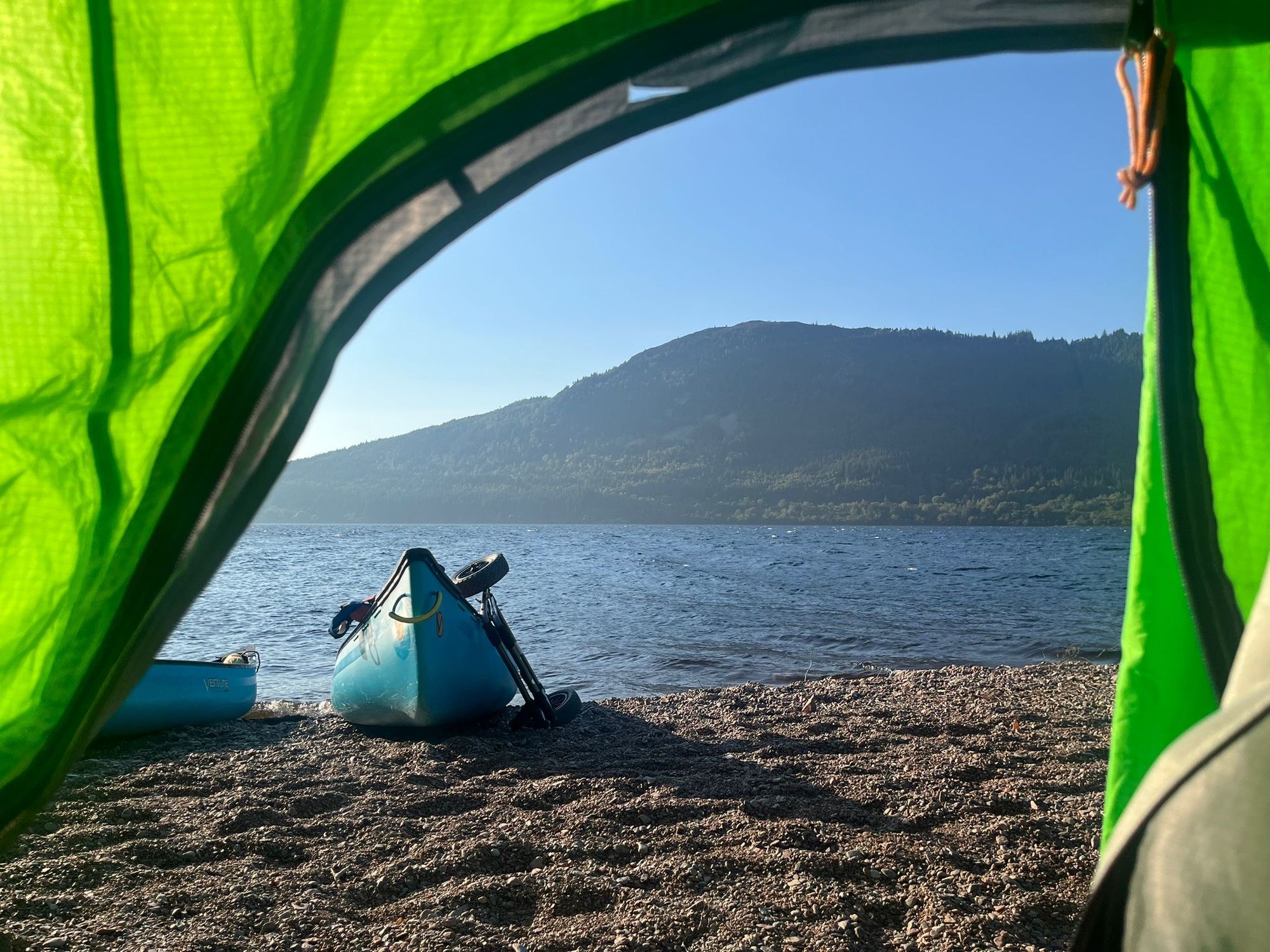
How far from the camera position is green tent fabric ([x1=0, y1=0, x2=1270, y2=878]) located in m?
1.50

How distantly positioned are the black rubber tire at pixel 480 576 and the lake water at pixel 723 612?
313 cm

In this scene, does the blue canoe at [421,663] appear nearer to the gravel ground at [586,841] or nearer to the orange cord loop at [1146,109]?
the gravel ground at [586,841]

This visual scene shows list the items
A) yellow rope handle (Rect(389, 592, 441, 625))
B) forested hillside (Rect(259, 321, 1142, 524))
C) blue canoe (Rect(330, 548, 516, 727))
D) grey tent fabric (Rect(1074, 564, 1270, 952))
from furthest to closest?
forested hillside (Rect(259, 321, 1142, 524)), yellow rope handle (Rect(389, 592, 441, 625)), blue canoe (Rect(330, 548, 516, 727)), grey tent fabric (Rect(1074, 564, 1270, 952))

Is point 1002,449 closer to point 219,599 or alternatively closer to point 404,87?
point 219,599

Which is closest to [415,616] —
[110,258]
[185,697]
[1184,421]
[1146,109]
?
[185,697]

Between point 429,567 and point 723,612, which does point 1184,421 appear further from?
point 723,612

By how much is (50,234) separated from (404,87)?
722 millimetres

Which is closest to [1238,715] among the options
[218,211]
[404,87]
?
[404,87]

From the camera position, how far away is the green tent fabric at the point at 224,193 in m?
1.50

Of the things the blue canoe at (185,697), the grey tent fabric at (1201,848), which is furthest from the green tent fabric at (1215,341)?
the blue canoe at (185,697)

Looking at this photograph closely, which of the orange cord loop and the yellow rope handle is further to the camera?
the yellow rope handle

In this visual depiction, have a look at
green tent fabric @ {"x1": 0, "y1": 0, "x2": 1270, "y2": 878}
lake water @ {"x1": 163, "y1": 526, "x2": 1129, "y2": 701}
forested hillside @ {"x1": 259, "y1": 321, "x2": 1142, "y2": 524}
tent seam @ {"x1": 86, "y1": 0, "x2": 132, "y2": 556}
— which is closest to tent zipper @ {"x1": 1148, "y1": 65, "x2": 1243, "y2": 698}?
green tent fabric @ {"x1": 0, "y1": 0, "x2": 1270, "y2": 878}

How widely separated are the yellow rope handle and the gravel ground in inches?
40.3

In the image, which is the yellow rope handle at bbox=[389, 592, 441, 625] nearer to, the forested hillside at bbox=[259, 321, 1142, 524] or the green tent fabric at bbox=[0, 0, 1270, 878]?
the green tent fabric at bbox=[0, 0, 1270, 878]
